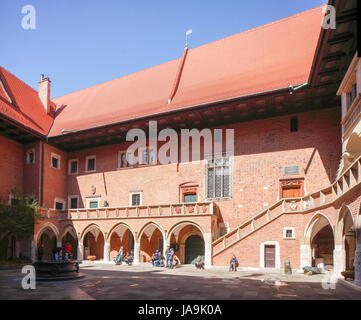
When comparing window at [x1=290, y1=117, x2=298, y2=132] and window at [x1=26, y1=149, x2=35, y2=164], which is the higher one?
window at [x1=290, y1=117, x2=298, y2=132]

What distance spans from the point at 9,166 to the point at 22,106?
4.77 m

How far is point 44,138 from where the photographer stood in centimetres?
2683

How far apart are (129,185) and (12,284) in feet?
45.6

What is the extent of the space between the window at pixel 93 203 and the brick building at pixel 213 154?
0.43 ft

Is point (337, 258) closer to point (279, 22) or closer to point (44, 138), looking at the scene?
point (279, 22)

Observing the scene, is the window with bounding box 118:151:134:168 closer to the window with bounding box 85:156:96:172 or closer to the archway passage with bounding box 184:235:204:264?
the window with bounding box 85:156:96:172

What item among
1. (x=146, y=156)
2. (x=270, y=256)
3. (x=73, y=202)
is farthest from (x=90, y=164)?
(x=270, y=256)

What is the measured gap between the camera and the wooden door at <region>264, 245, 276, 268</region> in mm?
18391

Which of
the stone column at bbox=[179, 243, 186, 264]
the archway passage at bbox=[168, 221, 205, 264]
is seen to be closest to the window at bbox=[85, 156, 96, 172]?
the archway passage at bbox=[168, 221, 205, 264]

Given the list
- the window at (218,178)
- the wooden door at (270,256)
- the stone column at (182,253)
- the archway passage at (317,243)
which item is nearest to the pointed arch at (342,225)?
the archway passage at (317,243)

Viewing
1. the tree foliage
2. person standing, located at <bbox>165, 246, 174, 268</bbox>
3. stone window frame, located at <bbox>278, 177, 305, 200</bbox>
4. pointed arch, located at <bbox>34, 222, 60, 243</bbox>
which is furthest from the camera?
pointed arch, located at <bbox>34, 222, 60, 243</bbox>

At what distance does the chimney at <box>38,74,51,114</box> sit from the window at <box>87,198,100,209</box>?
8931mm

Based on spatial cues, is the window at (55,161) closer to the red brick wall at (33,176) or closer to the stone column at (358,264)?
the red brick wall at (33,176)

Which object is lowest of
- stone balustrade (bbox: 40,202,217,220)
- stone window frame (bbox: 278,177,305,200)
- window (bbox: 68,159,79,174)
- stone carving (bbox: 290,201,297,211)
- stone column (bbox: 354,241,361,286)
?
stone column (bbox: 354,241,361,286)
